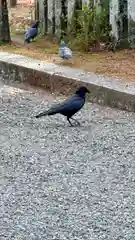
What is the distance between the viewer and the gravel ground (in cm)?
524

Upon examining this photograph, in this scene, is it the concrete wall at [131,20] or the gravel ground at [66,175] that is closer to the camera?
the gravel ground at [66,175]

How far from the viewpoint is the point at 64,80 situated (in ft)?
33.2

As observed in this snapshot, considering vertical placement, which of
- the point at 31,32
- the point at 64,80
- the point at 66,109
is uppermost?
the point at 66,109

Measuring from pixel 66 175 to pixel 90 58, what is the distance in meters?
5.38

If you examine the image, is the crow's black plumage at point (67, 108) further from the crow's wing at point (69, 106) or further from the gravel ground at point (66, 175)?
the gravel ground at point (66, 175)

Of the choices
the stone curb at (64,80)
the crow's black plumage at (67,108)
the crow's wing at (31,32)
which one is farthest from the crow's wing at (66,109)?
the crow's wing at (31,32)

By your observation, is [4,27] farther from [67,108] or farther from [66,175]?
[66,175]

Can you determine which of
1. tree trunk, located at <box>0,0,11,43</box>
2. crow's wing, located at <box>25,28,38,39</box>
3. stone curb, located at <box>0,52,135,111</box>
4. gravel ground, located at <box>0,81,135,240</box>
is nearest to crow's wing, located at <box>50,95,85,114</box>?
gravel ground, located at <box>0,81,135,240</box>

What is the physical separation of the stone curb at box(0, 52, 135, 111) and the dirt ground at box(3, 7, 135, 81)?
0.28m

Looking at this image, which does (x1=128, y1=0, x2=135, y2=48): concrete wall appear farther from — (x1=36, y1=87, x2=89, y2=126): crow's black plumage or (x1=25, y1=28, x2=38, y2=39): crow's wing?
(x1=36, y1=87, x2=89, y2=126): crow's black plumage

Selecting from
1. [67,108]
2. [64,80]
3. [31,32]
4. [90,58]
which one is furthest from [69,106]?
[31,32]

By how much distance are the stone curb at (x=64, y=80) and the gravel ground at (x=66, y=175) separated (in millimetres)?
166

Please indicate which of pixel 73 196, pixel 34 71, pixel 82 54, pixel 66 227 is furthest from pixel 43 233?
pixel 82 54

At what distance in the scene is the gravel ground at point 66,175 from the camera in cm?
524
